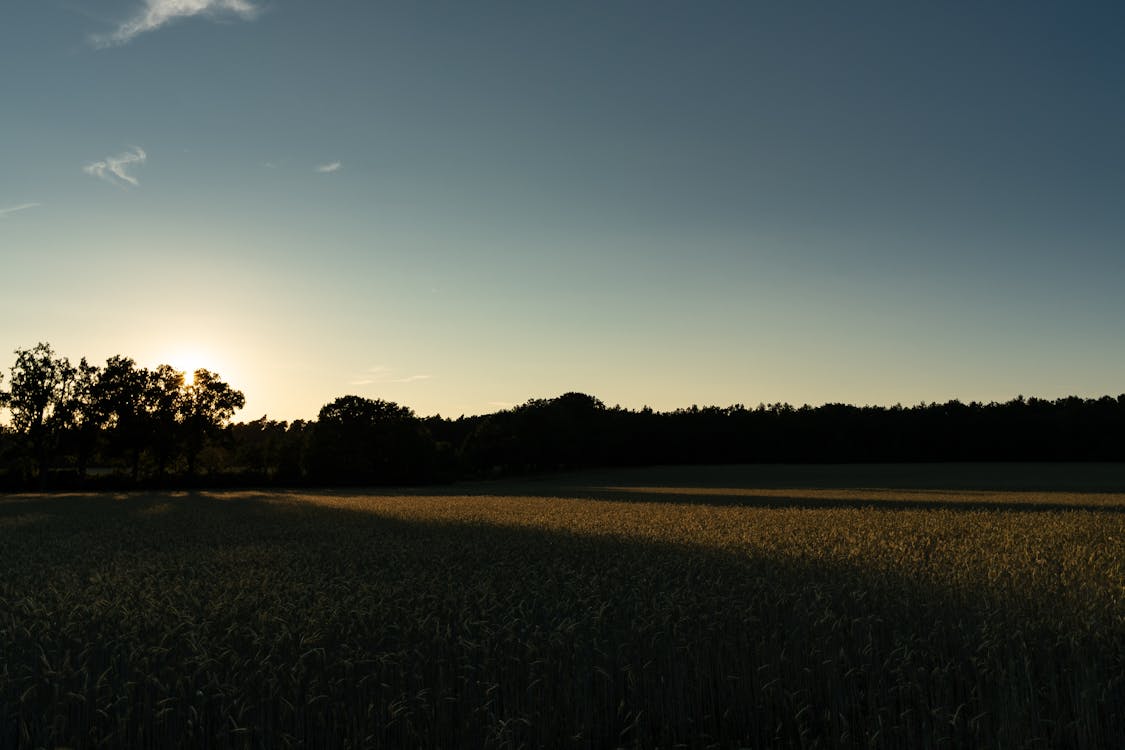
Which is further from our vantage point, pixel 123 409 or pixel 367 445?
pixel 367 445

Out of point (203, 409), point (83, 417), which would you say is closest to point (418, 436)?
point (203, 409)

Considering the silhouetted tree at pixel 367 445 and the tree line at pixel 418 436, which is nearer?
the tree line at pixel 418 436

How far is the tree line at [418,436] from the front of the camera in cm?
7719

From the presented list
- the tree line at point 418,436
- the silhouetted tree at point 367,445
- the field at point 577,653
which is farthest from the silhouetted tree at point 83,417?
the field at point 577,653

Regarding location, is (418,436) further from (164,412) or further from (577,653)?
(577,653)

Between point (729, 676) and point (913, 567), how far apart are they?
7703 mm

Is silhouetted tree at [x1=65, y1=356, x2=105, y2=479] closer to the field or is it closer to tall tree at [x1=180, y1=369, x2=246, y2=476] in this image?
tall tree at [x1=180, y1=369, x2=246, y2=476]

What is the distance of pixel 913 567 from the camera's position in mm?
14125

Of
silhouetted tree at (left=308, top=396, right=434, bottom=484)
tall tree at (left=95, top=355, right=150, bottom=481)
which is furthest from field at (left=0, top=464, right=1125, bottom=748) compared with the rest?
silhouetted tree at (left=308, top=396, right=434, bottom=484)

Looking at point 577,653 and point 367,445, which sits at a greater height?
point 367,445

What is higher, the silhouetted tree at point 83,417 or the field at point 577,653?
the silhouetted tree at point 83,417

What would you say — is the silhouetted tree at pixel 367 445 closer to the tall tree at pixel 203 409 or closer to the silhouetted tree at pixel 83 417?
the tall tree at pixel 203 409

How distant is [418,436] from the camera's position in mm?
96250

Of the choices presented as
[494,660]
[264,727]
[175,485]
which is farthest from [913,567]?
[175,485]
